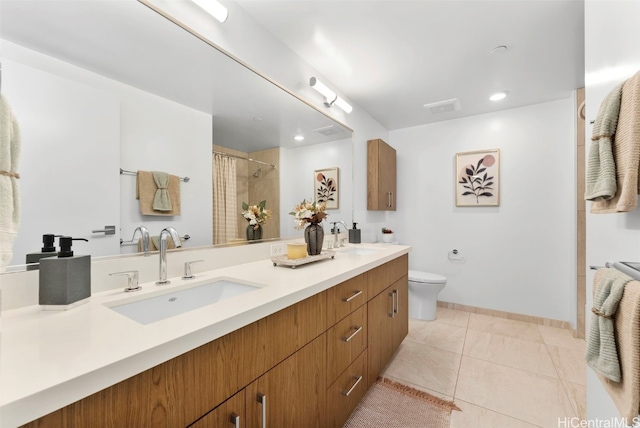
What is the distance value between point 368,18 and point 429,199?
2360mm

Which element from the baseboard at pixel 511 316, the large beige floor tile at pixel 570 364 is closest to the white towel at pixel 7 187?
the large beige floor tile at pixel 570 364

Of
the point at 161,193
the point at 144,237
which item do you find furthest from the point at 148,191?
the point at 144,237

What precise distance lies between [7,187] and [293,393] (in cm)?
106

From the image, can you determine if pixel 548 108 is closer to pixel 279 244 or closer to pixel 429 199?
pixel 429 199

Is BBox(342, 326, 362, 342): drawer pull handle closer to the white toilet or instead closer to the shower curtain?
the shower curtain

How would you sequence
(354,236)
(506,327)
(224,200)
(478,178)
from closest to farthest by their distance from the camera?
(224,200)
(354,236)
(506,327)
(478,178)

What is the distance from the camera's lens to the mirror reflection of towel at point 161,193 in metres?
1.17

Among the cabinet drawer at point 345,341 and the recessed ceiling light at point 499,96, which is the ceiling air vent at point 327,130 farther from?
the recessed ceiling light at point 499,96

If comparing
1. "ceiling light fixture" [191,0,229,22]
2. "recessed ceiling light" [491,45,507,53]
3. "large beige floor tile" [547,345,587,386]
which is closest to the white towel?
"ceiling light fixture" [191,0,229,22]

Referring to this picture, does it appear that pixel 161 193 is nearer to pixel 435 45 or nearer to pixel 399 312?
pixel 399 312

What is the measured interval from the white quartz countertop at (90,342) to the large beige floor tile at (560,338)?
2756 millimetres

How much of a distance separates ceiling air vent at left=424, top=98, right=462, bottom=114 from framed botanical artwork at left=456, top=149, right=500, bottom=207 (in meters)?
0.59

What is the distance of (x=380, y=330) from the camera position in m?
1.79

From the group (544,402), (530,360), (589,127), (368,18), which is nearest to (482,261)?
(530,360)
